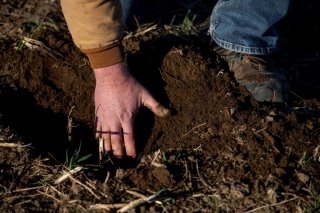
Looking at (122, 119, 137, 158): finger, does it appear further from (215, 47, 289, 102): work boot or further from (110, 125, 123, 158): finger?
(215, 47, 289, 102): work boot

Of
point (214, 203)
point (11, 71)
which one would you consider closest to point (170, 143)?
point (214, 203)

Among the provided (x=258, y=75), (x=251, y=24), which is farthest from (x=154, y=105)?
(x=251, y=24)

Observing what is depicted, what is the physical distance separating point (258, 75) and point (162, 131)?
727 mm

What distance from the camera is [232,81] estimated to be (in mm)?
3074

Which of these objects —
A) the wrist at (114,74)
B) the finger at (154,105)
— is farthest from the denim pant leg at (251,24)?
the wrist at (114,74)

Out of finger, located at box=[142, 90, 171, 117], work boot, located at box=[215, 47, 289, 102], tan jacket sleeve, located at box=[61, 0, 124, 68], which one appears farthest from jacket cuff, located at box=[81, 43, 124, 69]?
work boot, located at box=[215, 47, 289, 102]

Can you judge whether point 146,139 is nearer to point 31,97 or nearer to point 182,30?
point 31,97

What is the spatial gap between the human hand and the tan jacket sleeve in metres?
0.08

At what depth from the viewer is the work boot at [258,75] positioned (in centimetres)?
304

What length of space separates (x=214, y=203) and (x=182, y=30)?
1706mm

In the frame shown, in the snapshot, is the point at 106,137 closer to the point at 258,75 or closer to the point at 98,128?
the point at 98,128

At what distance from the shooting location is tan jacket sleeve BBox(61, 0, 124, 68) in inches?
100

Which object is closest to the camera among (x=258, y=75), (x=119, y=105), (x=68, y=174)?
(x=68, y=174)

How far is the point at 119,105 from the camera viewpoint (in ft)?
9.27
